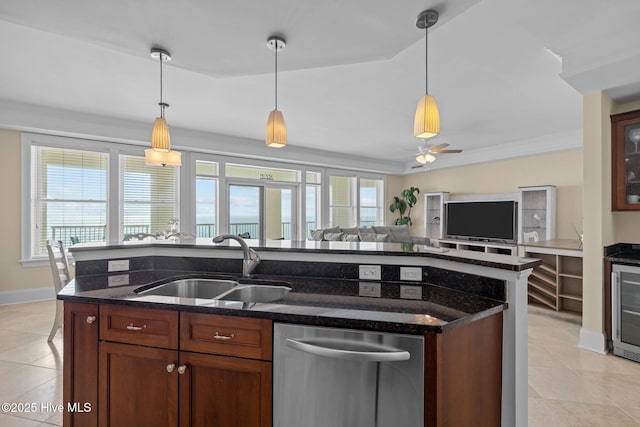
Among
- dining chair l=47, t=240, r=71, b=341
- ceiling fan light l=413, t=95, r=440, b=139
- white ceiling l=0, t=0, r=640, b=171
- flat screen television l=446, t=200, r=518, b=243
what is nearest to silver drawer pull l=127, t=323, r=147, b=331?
white ceiling l=0, t=0, r=640, b=171

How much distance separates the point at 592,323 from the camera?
295 cm

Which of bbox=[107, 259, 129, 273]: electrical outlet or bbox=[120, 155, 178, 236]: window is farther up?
bbox=[120, 155, 178, 236]: window

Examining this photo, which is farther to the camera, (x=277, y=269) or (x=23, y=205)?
(x=23, y=205)

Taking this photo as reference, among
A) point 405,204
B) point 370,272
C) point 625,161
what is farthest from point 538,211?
point 370,272

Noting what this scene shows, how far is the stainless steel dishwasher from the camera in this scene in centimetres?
114

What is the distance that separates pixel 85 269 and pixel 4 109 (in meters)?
3.64

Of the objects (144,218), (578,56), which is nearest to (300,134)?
(144,218)

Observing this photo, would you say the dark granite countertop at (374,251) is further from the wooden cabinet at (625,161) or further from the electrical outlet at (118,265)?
the wooden cabinet at (625,161)

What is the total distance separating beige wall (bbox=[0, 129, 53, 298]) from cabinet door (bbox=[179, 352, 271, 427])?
4.74 metres

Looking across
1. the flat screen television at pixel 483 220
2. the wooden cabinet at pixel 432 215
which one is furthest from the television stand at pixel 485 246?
the wooden cabinet at pixel 432 215

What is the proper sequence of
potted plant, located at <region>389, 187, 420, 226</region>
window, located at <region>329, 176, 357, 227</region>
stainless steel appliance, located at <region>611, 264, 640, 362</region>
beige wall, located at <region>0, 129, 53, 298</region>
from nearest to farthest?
stainless steel appliance, located at <region>611, 264, 640, 362</region>
beige wall, located at <region>0, 129, 53, 298</region>
window, located at <region>329, 176, 357, 227</region>
potted plant, located at <region>389, 187, 420, 226</region>

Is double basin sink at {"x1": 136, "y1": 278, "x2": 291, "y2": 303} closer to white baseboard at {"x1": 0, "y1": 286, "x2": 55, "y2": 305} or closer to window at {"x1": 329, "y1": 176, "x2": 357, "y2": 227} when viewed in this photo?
white baseboard at {"x1": 0, "y1": 286, "x2": 55, "y2": 305}

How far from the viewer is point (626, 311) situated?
2756 mm

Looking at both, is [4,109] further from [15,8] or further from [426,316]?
[426,316]
